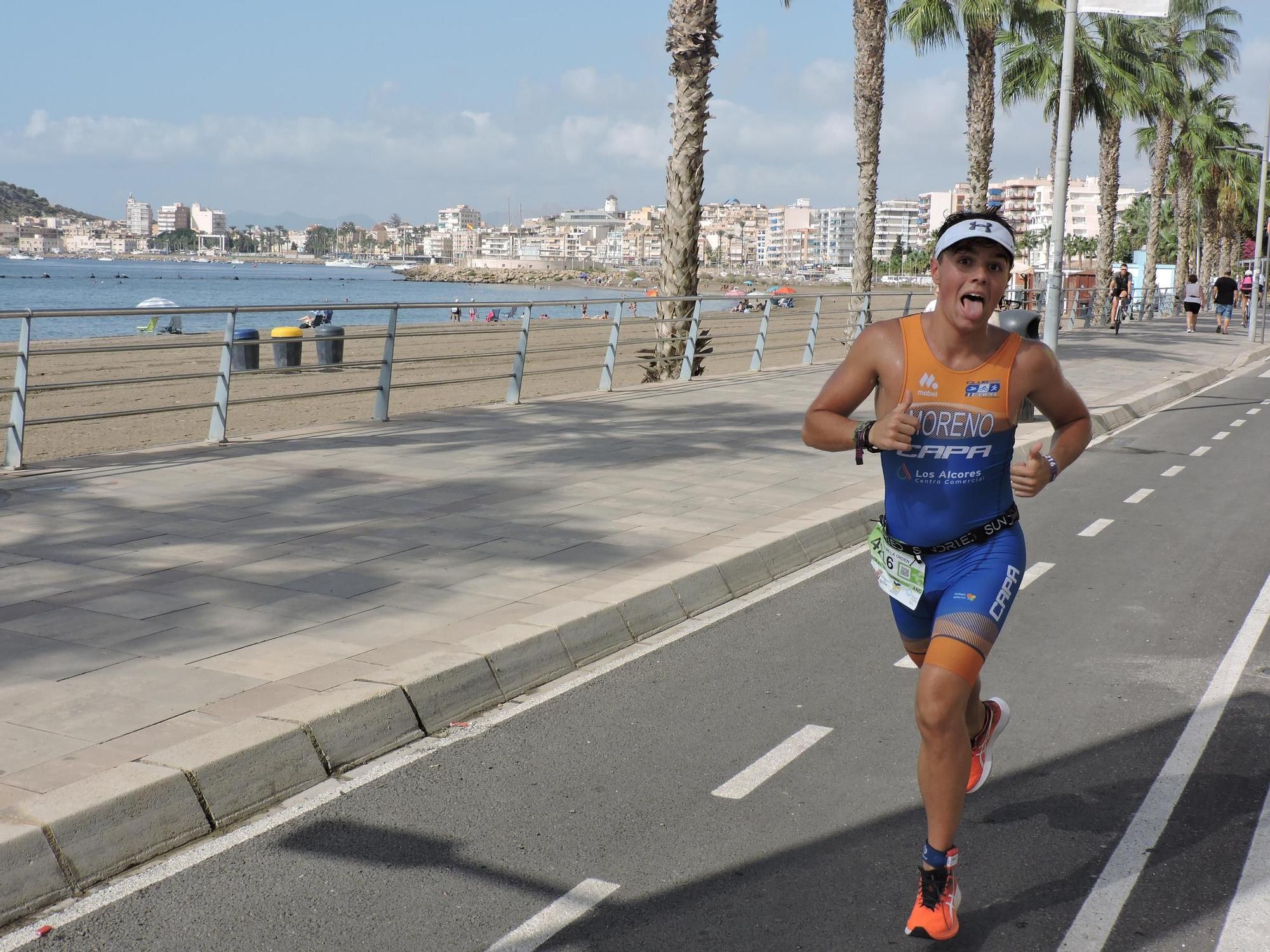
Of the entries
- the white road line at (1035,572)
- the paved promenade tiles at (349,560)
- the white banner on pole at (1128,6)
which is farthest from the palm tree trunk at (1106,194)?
the white road line at (1035,572)

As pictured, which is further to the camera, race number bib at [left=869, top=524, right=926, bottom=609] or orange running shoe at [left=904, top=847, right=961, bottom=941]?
race number bib at [left=869, top=524, right=926, bottom=609]

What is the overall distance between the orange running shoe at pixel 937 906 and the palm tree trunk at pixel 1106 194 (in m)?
39.8

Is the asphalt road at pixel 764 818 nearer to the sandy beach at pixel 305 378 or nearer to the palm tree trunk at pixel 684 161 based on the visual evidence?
the sandy beach at pixel 305 378

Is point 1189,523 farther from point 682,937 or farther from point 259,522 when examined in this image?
point 682,937

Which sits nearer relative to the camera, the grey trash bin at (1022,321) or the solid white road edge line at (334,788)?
the solid white road edge line at (334,788)

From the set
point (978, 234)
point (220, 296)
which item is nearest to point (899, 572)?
point (978, 234)

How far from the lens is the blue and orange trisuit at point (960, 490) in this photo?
12.3 ft

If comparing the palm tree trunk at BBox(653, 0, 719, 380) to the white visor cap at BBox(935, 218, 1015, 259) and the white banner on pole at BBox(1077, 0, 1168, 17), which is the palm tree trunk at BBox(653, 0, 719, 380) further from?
the white visor cap at BBox(935, 218, 1015, 259)

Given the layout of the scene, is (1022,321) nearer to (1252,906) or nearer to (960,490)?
(960,490)

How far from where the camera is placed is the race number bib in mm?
3867

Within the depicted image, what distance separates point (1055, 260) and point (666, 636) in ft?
41.0

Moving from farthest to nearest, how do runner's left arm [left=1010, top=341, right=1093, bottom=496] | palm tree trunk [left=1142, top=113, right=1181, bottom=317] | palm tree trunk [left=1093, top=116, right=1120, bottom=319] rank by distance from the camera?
palm tree trunk [left=1142, top=113, right=1181, bottom=317] < palm tree trunk [left=1093, top=116, right=1120, bottom=319] < runner's left arm [left=1010, top=341, right=1093, bottom=496]

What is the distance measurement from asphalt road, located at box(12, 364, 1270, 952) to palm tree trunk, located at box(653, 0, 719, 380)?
13.0 meters

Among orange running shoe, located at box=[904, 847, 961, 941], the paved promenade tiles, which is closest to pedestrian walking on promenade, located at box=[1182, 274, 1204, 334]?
the paved promenade tiles
